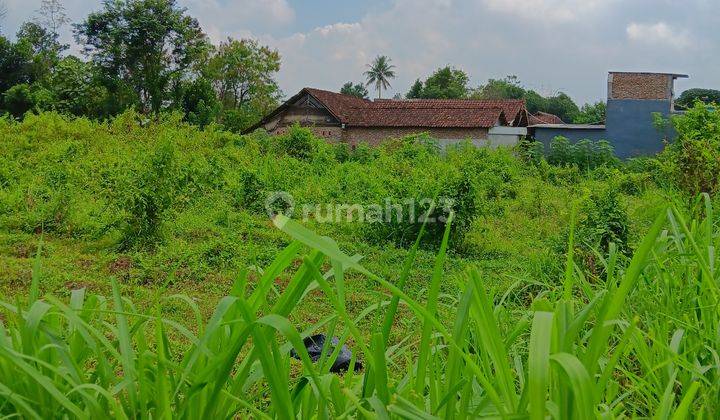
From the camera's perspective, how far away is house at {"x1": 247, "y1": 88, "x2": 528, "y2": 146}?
2072 cm

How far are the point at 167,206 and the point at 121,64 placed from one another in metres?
22.5

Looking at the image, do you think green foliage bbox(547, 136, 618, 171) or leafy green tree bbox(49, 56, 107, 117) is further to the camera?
leafy green tree bbox(49, 56, 107, 117)

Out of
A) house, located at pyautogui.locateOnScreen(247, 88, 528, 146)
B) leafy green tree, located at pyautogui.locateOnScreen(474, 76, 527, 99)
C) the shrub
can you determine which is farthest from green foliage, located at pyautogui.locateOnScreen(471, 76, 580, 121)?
the shrub

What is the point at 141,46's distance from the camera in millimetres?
26422

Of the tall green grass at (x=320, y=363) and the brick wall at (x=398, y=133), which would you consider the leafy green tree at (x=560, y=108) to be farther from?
the tall green grass at (x=320, y=363)

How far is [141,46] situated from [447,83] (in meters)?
18.2

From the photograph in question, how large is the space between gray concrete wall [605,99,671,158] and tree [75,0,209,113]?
658 inches

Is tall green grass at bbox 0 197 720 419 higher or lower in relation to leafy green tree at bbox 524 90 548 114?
lower

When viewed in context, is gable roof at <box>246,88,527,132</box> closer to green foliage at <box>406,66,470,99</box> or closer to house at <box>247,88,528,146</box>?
house at <box>247,88,528,146</box>

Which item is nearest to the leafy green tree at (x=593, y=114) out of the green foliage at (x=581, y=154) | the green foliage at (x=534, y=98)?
the green foliage at (x=534, y=98)

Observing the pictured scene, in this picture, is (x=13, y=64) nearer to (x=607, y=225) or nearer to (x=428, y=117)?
(x=428, y=117)

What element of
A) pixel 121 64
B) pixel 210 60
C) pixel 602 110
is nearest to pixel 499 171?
pixel 121 64

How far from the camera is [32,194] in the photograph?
753cm

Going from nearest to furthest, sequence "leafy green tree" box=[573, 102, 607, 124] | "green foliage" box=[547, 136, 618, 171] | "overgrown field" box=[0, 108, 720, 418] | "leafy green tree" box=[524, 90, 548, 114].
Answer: "overgrown field" box=[0, 108, 720, 418]
"green foliage" box=[547, 136, 618, 171]
"leafy green tree" box=[573, 102, 607, 124]
"leafy green tree" box=[524, 90, 548, 114]
